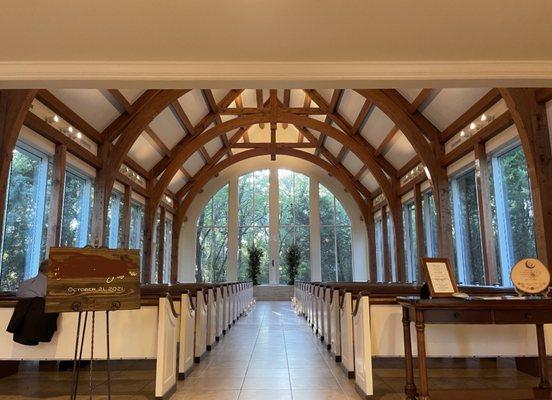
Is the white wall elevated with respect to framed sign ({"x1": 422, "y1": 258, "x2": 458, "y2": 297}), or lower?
elevated

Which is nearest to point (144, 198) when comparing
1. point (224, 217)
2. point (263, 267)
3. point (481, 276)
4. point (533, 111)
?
point (224, 217)

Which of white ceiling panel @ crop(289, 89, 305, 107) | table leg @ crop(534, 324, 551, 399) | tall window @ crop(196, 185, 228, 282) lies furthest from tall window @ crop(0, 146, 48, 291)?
tall window @ crop(196, 185, 228, 282)

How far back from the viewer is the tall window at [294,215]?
51.6ft

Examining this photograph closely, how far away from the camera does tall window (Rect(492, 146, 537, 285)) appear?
6.30 metres

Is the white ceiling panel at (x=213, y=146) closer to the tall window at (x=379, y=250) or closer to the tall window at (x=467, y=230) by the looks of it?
the tall window at (x=379, y=250)

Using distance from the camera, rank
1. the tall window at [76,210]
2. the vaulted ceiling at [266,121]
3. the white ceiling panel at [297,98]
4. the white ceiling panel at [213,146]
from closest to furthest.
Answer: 1. the vaulted ceiling at [266,121]
2. the tall window at [76,210]
3. the white ceiling panel at [297,98]
4. the white ceiling panel at [213,146]

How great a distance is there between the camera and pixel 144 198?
37.9 feet

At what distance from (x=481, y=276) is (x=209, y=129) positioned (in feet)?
25.6

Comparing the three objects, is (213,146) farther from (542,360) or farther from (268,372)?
(542,360)

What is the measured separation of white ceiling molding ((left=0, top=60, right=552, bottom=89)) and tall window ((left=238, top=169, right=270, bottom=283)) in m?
12.7

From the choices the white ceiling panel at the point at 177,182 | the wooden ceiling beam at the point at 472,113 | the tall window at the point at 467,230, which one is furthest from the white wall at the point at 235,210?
the wooden ceiling beam at the point at 472,113

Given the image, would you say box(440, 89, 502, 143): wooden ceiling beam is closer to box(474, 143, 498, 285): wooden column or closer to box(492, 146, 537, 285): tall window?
box(474, 143, 498, 285): wooden column

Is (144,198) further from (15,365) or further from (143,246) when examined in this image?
(15,365)

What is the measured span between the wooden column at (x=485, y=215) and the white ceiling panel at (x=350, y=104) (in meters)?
3.33
